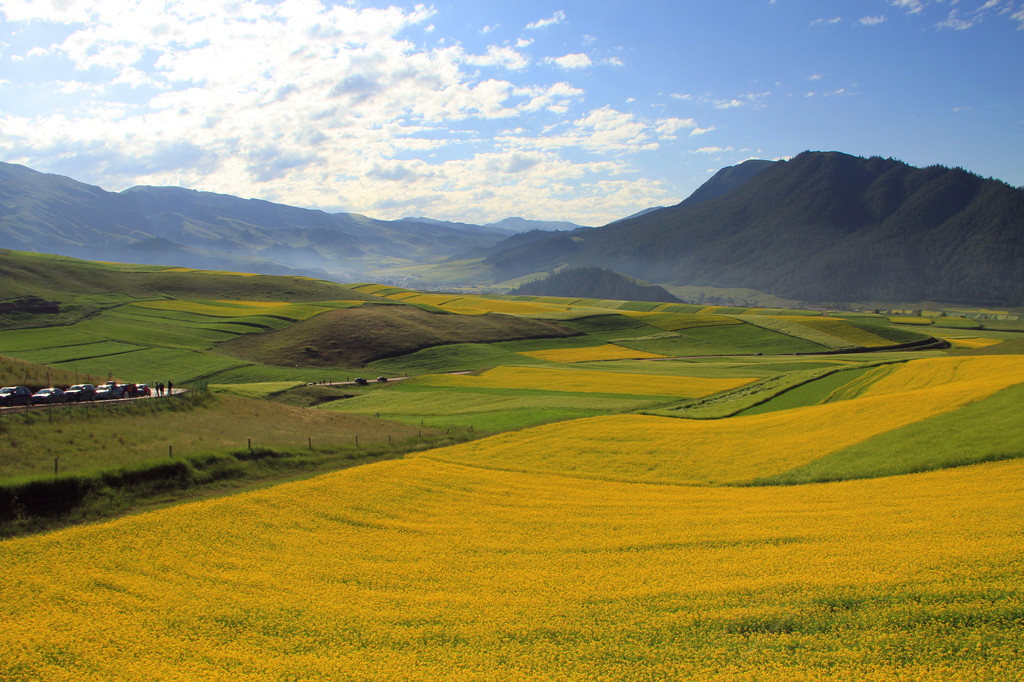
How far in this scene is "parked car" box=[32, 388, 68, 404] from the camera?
33.8 metres

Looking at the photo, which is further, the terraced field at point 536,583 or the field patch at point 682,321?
the field patch at point 682,321

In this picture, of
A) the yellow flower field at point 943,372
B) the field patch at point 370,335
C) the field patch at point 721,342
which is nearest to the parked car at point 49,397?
the field patch at point 370,335

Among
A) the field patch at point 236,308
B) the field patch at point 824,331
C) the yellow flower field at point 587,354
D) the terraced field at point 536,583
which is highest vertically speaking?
the field patch at point 236,308

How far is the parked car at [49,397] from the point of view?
3384 cm

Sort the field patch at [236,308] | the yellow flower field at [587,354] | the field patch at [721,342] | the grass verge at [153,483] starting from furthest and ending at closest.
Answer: the field patch at [236,308]
the field patch at [721,342]
the yellow flower field at [587,354]
the grass verge at [153,483]

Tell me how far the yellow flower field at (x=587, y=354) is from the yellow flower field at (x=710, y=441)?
46360mm

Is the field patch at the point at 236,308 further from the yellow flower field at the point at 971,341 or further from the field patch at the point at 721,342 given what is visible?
the yellow flower field at the point at 971,341

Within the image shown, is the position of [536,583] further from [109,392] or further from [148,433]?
[109,392]

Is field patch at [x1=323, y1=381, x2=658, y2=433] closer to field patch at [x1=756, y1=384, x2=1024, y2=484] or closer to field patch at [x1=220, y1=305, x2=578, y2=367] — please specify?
field patch at [x1=756, y1=384, x2=1024, y2=484]

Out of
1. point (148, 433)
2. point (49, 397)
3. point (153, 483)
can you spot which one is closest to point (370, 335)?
point (49, 397)

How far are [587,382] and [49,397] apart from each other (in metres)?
44.1

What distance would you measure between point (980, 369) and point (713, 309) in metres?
147

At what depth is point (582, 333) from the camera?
111 meters

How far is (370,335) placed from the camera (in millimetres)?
95625
